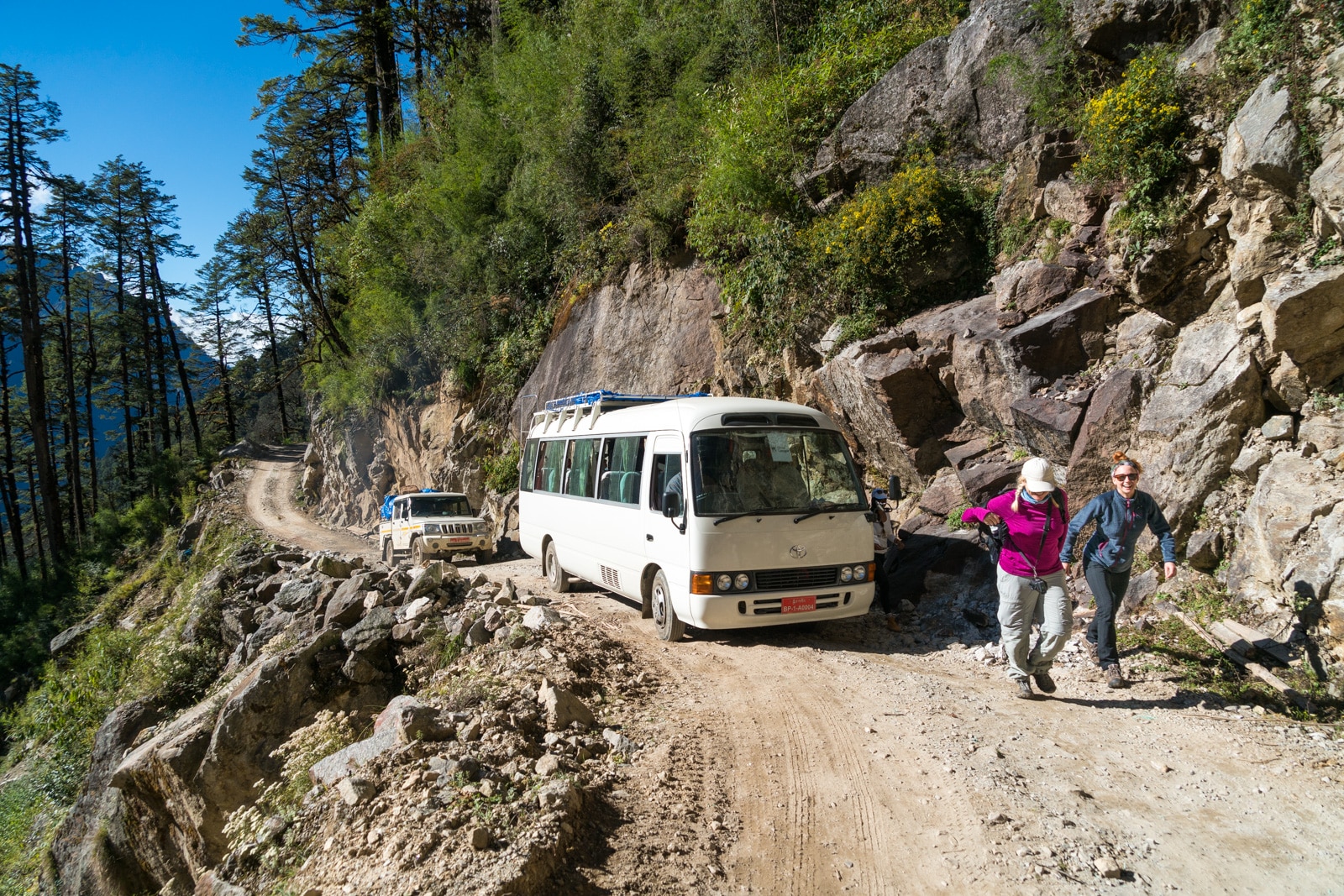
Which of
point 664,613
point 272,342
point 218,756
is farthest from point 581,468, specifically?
point 272,342

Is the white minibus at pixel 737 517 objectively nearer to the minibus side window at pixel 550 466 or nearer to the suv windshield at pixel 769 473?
the suv windshield at pixel 769 473

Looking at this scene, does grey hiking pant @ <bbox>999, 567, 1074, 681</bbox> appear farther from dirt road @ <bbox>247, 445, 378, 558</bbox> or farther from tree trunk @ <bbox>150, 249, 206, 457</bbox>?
tree trunk @ <bbox>150, 249, 206, 457</bbox>

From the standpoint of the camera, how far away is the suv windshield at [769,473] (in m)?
7.25

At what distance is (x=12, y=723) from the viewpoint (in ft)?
61.7

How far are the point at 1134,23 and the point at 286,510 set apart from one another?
30.4 metres

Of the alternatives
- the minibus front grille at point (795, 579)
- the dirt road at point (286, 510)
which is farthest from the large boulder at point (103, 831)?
the dirt road at point (286, 510)

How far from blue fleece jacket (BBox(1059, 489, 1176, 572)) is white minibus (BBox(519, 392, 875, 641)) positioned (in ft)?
6.99

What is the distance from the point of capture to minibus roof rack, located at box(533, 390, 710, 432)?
32.9 ft

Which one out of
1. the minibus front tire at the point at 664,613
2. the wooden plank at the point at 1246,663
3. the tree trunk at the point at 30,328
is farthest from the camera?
the tree trunk at the point at 30,328

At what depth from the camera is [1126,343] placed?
7945 millimetres

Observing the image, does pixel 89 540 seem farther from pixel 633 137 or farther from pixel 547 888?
pixel 547 888

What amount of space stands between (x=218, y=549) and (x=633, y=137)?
19700mm

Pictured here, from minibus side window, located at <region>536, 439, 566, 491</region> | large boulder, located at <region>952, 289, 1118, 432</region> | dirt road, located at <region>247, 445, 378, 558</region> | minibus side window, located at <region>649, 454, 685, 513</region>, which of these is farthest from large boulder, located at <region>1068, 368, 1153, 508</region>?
dirt road, located at <region>247, 445, 378, 558</region>

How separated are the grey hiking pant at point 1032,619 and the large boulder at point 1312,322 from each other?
10.2 ft
